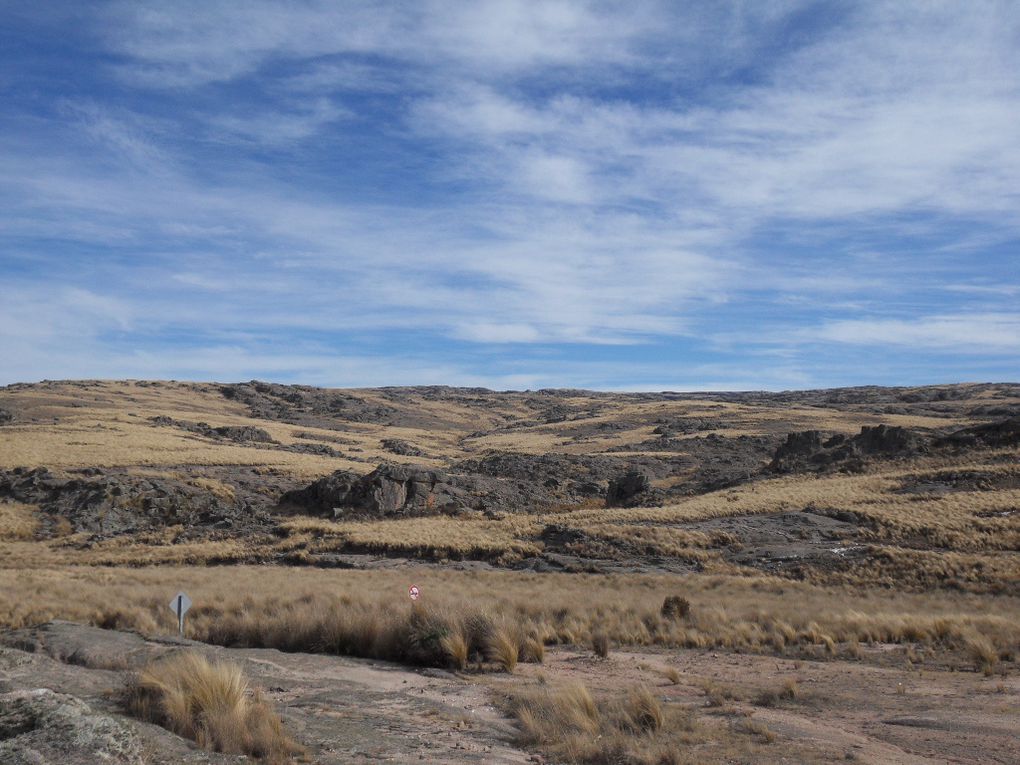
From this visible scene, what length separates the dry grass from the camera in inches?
293

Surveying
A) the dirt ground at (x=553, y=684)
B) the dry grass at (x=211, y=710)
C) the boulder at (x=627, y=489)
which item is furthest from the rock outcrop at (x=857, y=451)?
the dry grass at (x=211, y=710)

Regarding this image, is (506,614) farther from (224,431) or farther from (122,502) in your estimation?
(224,431)

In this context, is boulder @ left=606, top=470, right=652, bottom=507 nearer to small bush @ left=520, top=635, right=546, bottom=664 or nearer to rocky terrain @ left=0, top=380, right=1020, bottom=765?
rocky terrain @ left=0, top=380, right=1020, bottom=765

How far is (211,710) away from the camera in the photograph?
7.98 m

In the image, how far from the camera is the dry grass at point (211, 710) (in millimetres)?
7441

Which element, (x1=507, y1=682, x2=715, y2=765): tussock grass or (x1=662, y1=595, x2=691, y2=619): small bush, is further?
(x1=662, y1=595, x2=691, y2=619): small bush

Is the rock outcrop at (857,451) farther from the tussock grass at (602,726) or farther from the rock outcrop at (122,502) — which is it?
the tussock grass at (602,726)

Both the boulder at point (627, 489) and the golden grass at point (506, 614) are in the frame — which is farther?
the boulder at point (627, 489)

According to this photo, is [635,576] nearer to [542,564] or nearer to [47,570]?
[542,564]

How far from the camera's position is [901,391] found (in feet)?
589

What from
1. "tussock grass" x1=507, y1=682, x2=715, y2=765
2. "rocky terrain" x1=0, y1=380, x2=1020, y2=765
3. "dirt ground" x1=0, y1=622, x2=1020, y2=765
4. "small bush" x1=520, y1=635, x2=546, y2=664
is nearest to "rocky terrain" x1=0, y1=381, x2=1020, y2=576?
"rocky terrain" x1=0, y1=380, x2=1020, y2=765

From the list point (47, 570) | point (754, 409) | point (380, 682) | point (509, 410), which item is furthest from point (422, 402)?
point (380, 682)

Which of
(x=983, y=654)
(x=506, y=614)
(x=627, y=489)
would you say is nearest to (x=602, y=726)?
(x=506, y=614)

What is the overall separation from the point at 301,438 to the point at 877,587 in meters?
85.8
